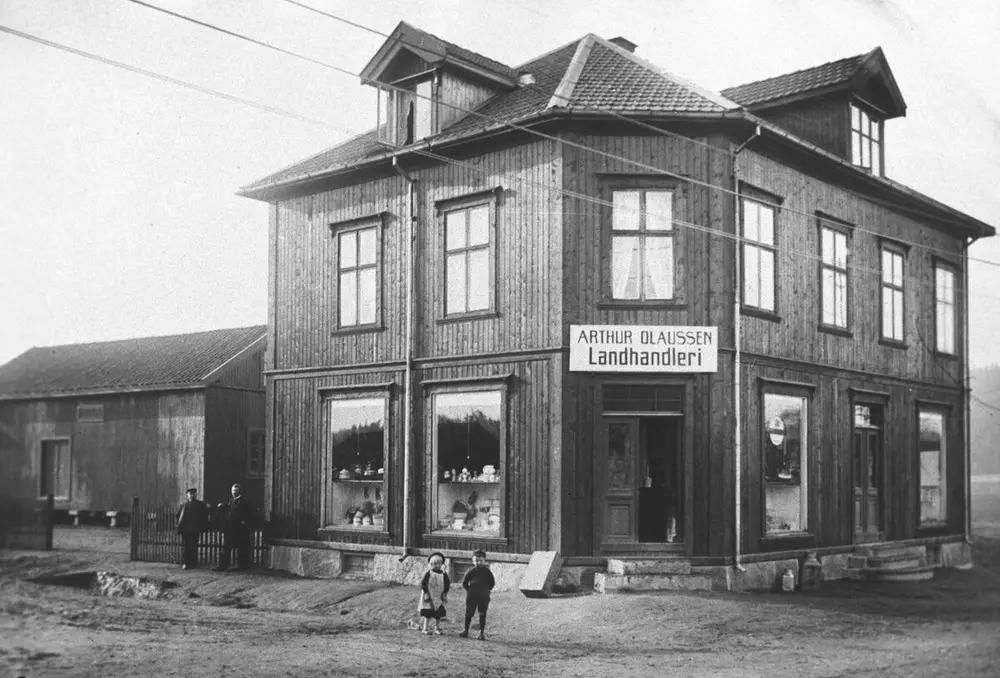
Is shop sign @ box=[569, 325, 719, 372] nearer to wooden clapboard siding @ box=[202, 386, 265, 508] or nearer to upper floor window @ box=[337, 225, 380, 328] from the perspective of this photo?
upper floor window @ box=[337, 225, 380, 328]

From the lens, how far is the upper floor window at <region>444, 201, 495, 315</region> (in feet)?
63.0

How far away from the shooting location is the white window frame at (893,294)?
2320 centimetres

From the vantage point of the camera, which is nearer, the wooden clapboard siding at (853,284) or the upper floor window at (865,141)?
the wooden clapboard siding at (853,284)

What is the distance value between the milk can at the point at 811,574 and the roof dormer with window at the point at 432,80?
32.9 feet

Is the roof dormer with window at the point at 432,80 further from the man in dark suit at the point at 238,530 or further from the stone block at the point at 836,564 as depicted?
the stone block at the point at 836,564

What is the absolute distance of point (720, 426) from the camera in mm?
18047

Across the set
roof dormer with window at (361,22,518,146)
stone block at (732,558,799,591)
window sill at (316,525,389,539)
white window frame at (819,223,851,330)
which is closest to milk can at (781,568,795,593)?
stone block at (732,558,799,591)

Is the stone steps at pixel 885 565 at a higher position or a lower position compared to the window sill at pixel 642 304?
lower

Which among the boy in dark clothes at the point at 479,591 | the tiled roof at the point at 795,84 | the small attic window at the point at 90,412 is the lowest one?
the boy in dark clothes at the point at 479,591

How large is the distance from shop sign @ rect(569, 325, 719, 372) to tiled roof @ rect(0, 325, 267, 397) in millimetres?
6594

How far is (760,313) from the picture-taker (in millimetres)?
19078

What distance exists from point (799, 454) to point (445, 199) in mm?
7979

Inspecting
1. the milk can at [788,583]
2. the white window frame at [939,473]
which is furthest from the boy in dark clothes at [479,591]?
the white window frame at [939,473]

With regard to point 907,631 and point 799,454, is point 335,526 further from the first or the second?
point 907,631
